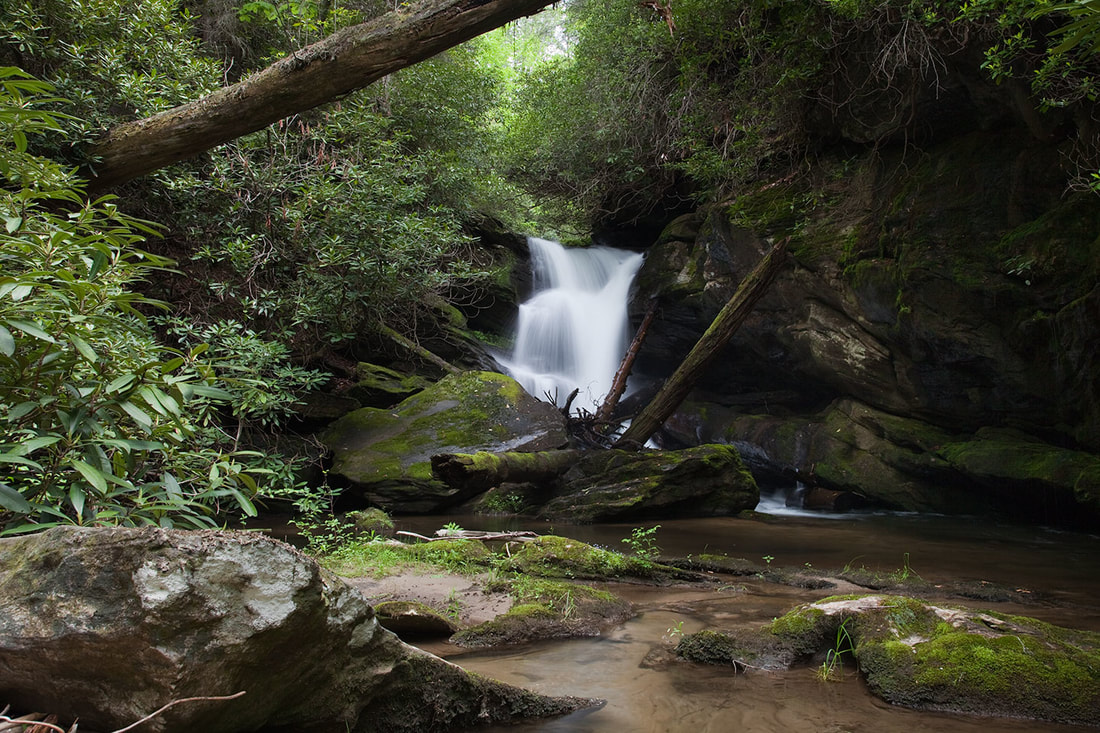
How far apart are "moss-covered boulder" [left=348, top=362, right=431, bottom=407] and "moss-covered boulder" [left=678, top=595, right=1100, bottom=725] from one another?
8.09m

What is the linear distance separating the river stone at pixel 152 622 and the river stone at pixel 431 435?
6.98m

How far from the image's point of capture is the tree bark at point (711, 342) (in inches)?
389

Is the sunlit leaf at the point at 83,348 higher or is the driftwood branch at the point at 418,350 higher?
the driftwood branch at the point at 418,350

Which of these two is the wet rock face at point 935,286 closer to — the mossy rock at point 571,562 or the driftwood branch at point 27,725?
the mossy rock at point 571,562

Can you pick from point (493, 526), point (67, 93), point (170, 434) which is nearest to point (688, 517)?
point (493, 526)

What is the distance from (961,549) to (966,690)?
16.2 feet

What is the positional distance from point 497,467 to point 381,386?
3329 millimetres

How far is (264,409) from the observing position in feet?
21.3

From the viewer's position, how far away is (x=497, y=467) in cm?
824

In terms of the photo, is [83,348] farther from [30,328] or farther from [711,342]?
[711,342]

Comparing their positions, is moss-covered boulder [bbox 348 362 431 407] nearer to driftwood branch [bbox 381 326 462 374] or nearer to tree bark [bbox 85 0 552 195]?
driftwood branch [bbox 381 326 462 374]

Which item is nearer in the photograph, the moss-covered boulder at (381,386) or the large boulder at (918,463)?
the large boulder at (918,463)

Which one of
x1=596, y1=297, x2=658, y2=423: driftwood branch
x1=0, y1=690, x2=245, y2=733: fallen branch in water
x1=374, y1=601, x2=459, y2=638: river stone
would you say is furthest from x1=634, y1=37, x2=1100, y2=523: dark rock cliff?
x1=0, y1=690, x2=245, y2=733: fallen branch in water

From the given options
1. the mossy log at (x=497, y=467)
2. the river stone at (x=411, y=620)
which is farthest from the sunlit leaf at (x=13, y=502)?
the mossy log at (x=497, y=467)
